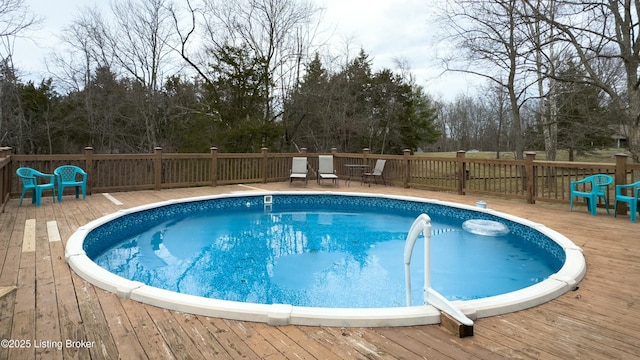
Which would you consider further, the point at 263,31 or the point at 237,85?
the point at 237,85

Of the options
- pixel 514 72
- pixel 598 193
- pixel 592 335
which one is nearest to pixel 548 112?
pixel 514 72

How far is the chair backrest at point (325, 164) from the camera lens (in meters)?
9.74

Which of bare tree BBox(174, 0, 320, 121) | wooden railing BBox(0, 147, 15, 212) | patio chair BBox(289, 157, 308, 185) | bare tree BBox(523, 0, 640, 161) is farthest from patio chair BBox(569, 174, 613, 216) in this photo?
bare tree BBox(174, 0, 320, 121)

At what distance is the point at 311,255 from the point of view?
15.2ft

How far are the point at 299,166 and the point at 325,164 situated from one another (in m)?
0.72

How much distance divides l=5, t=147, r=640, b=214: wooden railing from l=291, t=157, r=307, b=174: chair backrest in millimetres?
739

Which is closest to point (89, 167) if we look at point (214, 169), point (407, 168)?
point (214, 169)

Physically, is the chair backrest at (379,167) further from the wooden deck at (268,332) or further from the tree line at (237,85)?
the wooden deck at (268,332)

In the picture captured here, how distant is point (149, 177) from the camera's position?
27.5 feet

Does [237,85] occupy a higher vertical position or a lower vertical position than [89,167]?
higher

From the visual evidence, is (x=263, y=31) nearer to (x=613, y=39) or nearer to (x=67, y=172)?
(x=67, y=172)

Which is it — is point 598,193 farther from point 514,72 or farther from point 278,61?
point 278,61

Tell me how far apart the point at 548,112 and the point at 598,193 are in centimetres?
770

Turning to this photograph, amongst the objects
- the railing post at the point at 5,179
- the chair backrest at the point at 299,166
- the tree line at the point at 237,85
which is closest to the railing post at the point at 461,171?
the chair backrest at the point at 299,166
